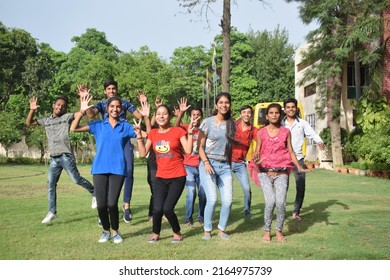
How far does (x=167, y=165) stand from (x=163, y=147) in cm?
22

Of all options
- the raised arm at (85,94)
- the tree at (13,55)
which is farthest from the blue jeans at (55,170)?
the tree at (13,55)

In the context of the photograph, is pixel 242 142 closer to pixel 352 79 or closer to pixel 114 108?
pixel 114 108

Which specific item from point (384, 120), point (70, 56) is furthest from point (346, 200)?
point (70, 56)

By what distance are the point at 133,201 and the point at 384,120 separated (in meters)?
13.9

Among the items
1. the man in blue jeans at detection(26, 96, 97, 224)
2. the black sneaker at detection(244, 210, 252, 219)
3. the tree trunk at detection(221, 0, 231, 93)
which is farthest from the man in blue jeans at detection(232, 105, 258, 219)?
the tree trunk at detection(221, 0, 231, 93)

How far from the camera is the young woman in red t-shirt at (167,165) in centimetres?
625

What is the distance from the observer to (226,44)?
49.2 feet

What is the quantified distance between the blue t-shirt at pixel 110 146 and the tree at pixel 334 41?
17.2m

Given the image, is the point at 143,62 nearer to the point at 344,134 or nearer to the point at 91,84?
the point at 91,84

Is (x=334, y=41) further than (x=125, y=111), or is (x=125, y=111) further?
(x=334, y=41)

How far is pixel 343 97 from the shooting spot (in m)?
27.1

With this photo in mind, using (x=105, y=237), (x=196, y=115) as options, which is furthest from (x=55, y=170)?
(x=196, y=115)

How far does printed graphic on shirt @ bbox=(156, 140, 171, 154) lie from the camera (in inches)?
247

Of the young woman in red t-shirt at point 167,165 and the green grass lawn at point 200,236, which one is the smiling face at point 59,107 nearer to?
the green grass lawn at point 200,236
